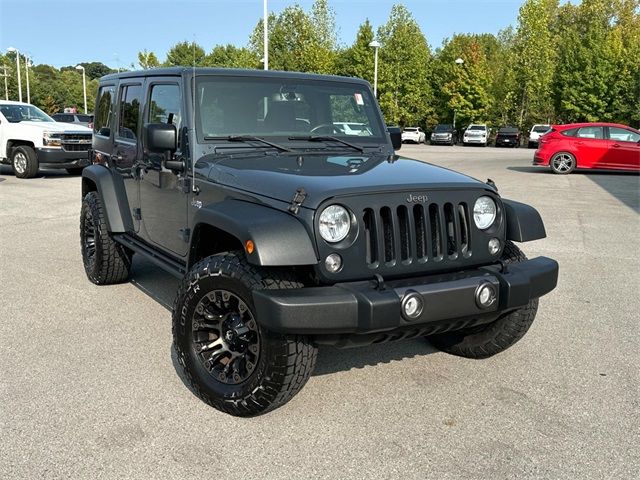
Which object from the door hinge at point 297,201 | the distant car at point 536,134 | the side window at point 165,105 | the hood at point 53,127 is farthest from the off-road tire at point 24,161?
the distant car at point 536,134

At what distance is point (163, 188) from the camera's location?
14.7ft

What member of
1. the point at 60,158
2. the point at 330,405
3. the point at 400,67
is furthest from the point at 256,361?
the point at 400,67

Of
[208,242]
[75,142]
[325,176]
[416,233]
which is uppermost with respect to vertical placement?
[325,176]

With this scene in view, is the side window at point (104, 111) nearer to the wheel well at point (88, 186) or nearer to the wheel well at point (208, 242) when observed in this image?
the wheel well at point (88, 186)

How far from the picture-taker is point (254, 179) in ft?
11.6

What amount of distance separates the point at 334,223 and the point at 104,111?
11.9ft

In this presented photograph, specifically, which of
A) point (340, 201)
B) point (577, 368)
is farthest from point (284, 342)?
point (577, 368)

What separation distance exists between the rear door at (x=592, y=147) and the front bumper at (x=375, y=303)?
16.8 meters

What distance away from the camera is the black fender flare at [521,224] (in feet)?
12.1

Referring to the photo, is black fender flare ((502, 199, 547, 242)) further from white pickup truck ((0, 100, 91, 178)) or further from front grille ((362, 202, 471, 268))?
white pickup truck ((0, 100, 91, 178))

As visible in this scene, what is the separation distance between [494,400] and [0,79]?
72.3 m

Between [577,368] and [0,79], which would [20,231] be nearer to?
[577,368]

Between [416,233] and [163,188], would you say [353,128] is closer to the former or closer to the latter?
[163,188]

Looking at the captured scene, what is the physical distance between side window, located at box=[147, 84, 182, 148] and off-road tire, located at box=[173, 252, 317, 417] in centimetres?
133
